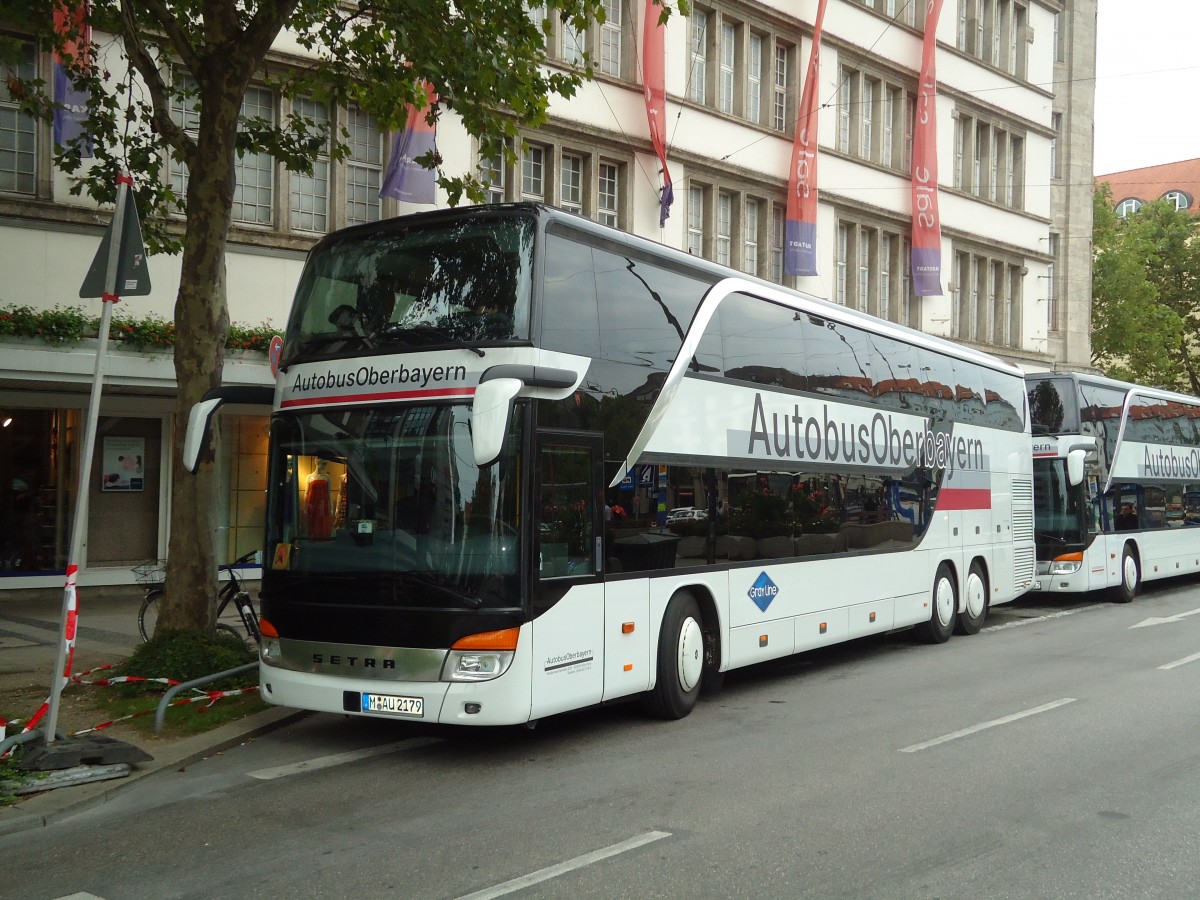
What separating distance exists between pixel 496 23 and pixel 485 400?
22.9ft

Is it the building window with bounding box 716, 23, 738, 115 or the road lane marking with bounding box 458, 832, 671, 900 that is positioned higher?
the building window with bounding box 716, 23, 738, 115

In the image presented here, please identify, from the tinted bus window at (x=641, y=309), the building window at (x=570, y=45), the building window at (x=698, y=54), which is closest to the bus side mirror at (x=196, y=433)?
the tinted bus window at (x=641, y=309)

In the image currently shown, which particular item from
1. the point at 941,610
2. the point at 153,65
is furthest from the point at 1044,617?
the point at 153,65

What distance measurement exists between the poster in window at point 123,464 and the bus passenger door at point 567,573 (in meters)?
12.8

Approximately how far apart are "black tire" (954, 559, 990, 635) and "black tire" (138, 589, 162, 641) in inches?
408

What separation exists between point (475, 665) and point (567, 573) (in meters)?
1.03

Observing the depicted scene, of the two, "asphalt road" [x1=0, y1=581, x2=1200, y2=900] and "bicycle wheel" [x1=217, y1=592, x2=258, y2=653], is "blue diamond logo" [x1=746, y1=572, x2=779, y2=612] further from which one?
"bicycle wheel" [x1=217, y1=592, x2=258, y2=653]

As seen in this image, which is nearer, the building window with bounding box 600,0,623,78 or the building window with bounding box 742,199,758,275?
the building window with bounding box 600,0,623,78

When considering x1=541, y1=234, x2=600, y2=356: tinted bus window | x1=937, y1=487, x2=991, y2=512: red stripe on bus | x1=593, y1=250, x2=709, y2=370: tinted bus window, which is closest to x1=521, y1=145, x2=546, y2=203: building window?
x1=937, y1=487, x2=991, y2=512: red stripe on bus

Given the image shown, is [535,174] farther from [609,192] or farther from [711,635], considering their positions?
[711,635]

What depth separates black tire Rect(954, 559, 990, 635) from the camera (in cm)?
1680

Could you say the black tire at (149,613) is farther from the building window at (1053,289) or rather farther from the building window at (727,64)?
the building window at (1053,289)

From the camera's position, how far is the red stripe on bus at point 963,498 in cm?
1595

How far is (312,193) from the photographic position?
67.4 ft
